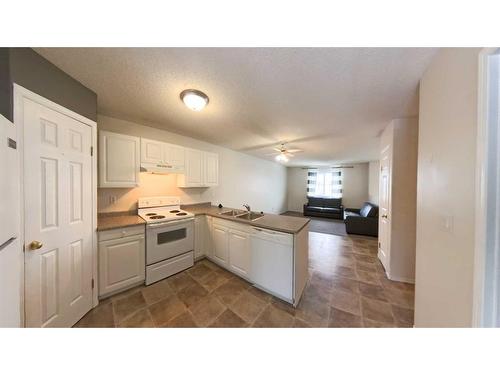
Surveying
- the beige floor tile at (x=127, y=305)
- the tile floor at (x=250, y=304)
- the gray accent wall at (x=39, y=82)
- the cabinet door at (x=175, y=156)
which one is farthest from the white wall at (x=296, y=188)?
the gray accent wall at (x=39, y=82)

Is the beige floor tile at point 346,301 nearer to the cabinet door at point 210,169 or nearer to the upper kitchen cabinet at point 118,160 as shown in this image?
the cabinet door at point 210,169

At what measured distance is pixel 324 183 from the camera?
7250 mm

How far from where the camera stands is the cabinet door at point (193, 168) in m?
2.83

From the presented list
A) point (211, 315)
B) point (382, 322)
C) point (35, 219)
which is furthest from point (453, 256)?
point (35, 219)

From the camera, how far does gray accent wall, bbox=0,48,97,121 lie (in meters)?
1.02

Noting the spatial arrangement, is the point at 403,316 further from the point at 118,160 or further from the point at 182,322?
the point at 118,160

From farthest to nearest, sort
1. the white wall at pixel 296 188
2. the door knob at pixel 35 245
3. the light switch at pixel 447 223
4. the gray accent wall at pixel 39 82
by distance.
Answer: the white wall at pixel 296 188, the door knob at pixel 35 245, the gray accent wall at pixel 39 82, the light switch at pixel 447 223

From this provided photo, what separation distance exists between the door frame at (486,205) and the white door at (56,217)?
8.71ft

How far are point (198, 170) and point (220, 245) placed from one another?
4.80 ft

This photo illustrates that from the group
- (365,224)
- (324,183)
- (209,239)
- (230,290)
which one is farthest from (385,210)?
(324,183)

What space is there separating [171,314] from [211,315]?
418mm

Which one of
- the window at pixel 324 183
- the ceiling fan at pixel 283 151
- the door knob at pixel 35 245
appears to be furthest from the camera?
the window at pixel 324 183

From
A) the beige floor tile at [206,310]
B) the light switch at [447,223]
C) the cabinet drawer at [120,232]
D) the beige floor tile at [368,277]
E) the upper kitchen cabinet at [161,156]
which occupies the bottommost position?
the beige floor tile at [368,277]
